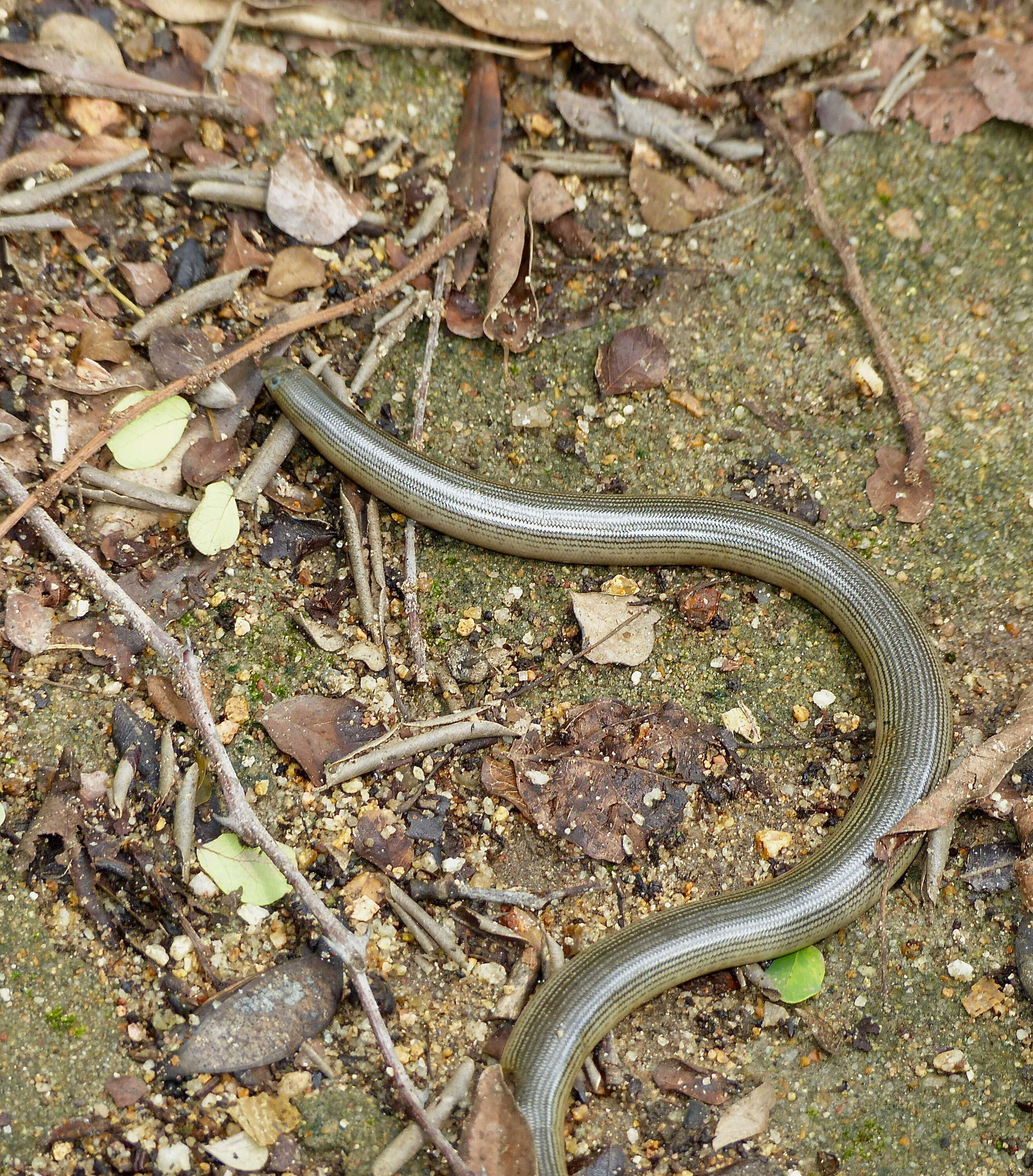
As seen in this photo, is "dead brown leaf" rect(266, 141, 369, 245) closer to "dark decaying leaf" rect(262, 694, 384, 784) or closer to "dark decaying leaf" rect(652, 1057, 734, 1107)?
"dark decaying leaf" rect(262, 694, 384, 784)

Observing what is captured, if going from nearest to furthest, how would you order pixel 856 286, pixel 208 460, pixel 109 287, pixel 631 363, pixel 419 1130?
pixel 419 1130 → pixel 208 460 → pixel 109 287 → pixel 631 363 → pixel 856 286

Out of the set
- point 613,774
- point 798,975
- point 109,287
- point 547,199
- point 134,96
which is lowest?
point 798,975

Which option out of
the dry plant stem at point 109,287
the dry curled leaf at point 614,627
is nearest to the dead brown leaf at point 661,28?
the dry plant stem at point 109,287

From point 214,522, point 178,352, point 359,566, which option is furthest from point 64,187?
point 359,566

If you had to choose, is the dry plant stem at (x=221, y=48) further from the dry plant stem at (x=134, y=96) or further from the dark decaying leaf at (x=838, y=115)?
the dark decaying leaf at (x=838, y=115)

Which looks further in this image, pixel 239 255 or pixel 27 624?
pixel 239 255

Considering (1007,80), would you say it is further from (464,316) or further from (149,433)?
(149,433)

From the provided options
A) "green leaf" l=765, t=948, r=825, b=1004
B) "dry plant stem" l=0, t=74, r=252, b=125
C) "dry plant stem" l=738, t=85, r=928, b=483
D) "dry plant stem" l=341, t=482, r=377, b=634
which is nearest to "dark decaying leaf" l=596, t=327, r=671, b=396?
"dry plant stem" l=738, t=85, r=928, b=483
